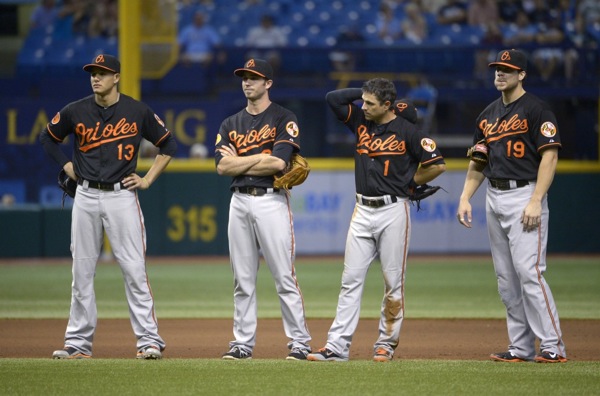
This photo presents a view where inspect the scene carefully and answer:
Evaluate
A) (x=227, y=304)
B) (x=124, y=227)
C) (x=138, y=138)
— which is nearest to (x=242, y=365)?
(x=124, y=227)

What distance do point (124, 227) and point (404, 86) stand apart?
1204 cm

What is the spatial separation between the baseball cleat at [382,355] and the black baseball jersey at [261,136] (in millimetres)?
1239

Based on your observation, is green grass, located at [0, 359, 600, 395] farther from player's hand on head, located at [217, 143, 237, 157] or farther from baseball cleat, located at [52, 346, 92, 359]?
player's hand on head, located at [217, 143, 237, 157]

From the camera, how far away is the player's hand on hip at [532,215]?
622 cm

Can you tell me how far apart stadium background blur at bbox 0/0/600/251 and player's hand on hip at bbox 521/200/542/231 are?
9917mm

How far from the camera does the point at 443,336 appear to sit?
843cm

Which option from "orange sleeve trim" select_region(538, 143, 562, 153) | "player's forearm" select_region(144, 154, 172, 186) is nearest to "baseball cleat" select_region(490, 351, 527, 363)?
"orange sleeve trim" select_region(538, 143, 562, 153)

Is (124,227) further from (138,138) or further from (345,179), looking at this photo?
(345,179)

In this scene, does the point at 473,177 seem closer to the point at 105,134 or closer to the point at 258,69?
the point at 258,69

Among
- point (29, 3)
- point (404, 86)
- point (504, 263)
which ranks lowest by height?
point (504, 263)

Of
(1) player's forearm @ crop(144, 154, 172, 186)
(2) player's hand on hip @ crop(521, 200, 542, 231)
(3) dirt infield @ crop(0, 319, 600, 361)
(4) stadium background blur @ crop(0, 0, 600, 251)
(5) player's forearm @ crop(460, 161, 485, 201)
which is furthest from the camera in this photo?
(4) stadium background blur @ crop(0, 0, 600, 251)

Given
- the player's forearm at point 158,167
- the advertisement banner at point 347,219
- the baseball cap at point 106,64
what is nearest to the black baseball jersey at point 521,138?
the player's forearm at point 158,167

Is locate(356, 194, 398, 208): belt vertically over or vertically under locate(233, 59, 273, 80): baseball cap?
under

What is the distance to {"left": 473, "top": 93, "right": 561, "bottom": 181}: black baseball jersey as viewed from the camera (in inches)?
249
